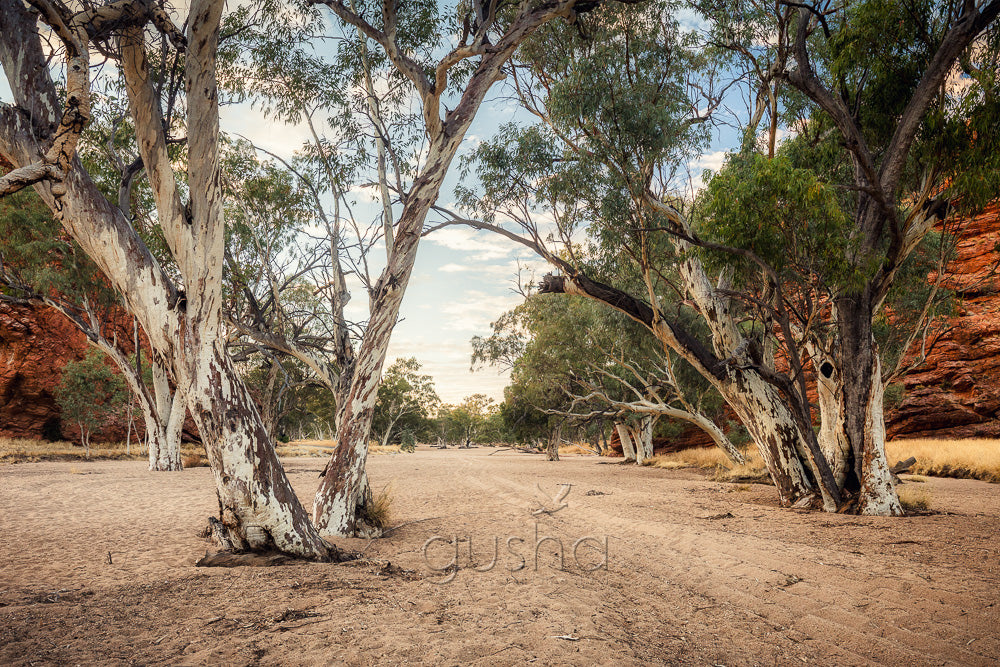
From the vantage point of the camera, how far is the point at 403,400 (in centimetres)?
4519

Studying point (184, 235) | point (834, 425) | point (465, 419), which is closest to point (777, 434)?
point (834, 425)

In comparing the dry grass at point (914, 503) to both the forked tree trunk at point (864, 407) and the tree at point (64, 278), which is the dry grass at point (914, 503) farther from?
the tree at point (64, 278)

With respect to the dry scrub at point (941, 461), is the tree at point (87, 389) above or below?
above

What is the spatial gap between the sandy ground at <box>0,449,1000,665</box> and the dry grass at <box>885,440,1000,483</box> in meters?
8.80

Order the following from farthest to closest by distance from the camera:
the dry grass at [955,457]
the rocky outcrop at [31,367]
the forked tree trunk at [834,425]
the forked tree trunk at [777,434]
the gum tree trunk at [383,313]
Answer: the rocky outcrop at [31,367] → the dry grass at [955,457] → the forked tree trunk at [777,434] → the forked tree trunk at [834,425] → the gum tree trunk at [383,313]

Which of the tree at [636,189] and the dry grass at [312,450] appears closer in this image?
the tree at [636,189]

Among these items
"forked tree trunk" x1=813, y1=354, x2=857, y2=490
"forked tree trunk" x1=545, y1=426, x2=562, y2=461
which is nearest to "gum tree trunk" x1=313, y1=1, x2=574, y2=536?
"forked tree trunk" x1=813, y1=354, x2=857, y2=490

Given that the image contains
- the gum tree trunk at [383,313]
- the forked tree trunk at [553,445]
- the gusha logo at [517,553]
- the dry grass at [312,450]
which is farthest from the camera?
the forked tree trunk at [553,445]

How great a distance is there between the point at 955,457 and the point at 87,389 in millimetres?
29979

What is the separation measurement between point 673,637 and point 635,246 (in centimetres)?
839

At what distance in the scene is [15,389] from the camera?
2162cm

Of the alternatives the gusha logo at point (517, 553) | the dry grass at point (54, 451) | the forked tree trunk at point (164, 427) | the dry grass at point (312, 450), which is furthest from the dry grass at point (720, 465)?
the dry grass at point (54, 451)

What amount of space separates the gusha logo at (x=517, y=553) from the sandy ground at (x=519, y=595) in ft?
0.14

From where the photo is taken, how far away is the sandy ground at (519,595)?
8.92 feet
